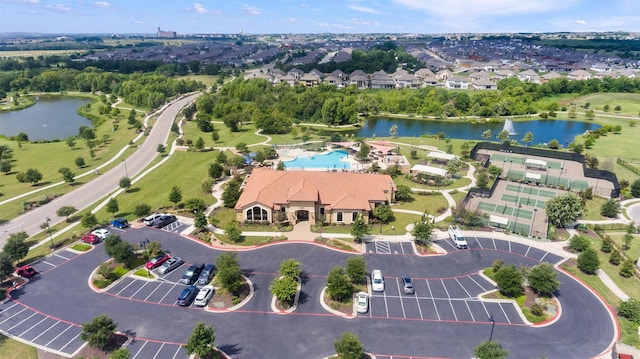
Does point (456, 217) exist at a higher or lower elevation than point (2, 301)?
higher

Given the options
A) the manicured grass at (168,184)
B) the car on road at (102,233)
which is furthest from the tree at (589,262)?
the car on road at (102,233)

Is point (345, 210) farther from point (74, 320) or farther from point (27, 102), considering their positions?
point (27, 102)

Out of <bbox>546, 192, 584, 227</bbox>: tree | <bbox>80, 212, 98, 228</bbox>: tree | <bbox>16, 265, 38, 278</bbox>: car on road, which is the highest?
<bbox>546, 192, 584, 227</bbox>: tree

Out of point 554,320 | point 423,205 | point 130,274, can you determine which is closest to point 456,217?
point 423,205

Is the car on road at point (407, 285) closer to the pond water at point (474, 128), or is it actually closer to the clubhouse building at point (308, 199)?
the clubhouse building at point (308, 199)

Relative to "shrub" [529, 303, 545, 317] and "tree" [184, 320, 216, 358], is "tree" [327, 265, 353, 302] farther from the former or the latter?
"shrub" [529, 303, 545, 317]

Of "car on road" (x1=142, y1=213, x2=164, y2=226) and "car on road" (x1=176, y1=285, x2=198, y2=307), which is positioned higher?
"car on road" (x1=142, y1=213, x2=164, y2=226)

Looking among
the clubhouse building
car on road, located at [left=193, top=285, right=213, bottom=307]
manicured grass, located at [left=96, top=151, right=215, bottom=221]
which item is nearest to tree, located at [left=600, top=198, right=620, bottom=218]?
the clubhouse building
